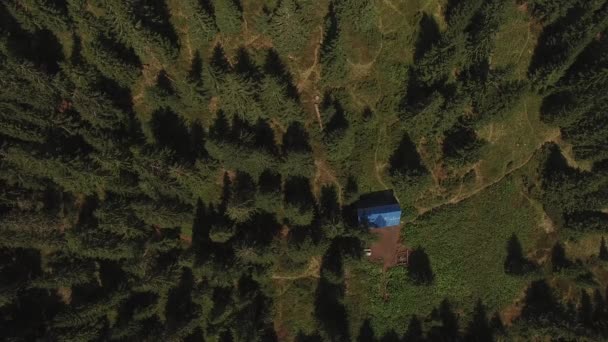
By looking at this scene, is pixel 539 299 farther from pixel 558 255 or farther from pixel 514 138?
pixel 514 138

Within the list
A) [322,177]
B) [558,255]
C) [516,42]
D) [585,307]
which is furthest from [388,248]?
[516,42]

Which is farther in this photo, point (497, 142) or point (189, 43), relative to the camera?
point (497, 142)

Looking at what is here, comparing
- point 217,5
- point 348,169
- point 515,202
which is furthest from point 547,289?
point 217,5

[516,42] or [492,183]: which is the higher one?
[516,42]

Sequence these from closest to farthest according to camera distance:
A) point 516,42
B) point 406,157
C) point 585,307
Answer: point 516,42, point 406,157, point 585,307

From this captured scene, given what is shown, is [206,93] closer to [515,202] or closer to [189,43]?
[189,43]

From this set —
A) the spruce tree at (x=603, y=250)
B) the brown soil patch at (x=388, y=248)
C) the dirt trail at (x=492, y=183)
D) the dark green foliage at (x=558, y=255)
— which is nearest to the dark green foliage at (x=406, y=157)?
the dirt trail at (x=492, y=183)

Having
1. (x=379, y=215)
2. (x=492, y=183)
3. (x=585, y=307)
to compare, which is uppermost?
(x=492, y=183)
